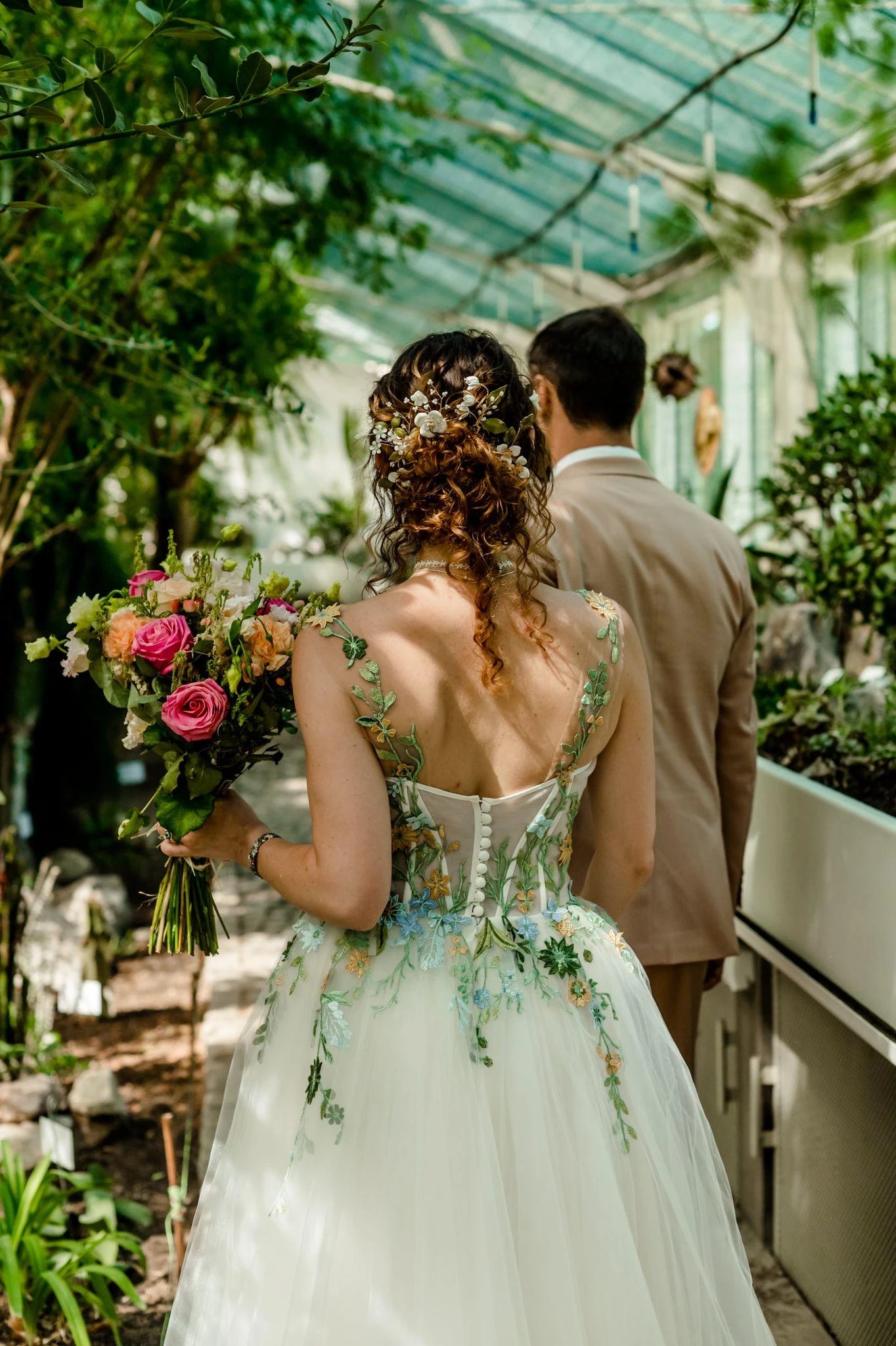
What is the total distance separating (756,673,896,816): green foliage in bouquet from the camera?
2621 mm

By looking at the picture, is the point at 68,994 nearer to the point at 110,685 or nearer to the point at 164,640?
the point at 110,685

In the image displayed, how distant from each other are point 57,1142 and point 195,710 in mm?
1925

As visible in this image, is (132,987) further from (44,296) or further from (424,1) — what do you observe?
(424,1)

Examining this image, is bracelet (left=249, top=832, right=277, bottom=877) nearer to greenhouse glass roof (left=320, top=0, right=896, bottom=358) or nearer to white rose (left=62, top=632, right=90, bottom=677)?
white rose (left=62, top=632, right=90, bottom=677)

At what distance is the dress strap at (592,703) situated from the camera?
5.51 ft

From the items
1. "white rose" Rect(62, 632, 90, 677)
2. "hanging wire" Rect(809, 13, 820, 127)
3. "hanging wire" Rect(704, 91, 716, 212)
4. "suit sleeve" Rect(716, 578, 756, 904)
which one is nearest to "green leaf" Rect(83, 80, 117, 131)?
"white rose" Rect(62, 632, 90, 677)

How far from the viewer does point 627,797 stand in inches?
72.1

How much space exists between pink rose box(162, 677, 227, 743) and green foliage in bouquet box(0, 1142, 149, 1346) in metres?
1.41

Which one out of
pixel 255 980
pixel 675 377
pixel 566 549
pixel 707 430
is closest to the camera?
pixel 566 549

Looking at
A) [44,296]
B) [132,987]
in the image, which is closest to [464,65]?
[44,296]

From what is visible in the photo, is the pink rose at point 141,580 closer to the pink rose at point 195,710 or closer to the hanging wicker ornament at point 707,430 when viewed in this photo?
the pink rose at point 195,710

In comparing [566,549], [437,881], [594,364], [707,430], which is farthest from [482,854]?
[707,430]

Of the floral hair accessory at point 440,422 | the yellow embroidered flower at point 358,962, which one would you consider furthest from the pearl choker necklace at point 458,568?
the yellow embroidered flower at point 358,962

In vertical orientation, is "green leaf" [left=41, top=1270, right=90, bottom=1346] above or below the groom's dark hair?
below
